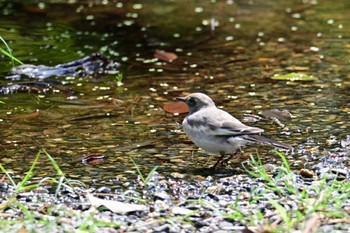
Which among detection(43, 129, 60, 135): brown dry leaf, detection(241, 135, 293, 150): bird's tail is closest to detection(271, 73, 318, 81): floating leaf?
detection(43, 129, 60, 135): brown dry leaf

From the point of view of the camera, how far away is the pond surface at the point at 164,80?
21.1 ft

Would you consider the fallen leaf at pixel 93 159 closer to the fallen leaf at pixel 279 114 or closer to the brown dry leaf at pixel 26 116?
the brown dry leaf at pixel 26 116

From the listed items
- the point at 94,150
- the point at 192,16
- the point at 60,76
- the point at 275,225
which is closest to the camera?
the point at 275,225

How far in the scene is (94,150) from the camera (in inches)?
257

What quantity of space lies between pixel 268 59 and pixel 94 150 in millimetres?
3631

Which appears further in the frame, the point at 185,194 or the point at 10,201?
the point at 185,194

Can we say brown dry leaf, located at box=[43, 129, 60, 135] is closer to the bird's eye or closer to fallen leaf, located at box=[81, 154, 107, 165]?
fallen leaf, located at box=[81, 154, 107, 165]

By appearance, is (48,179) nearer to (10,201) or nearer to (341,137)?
(10,201)

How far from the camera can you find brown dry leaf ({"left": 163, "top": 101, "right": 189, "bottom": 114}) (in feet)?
25.2

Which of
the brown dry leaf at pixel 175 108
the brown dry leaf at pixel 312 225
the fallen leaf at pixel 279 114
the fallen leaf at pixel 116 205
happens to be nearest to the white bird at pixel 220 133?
the fallen leaf at pixel 116 205

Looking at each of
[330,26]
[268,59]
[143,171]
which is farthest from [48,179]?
[330,26]

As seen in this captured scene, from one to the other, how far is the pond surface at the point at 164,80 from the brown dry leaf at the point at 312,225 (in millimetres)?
1470

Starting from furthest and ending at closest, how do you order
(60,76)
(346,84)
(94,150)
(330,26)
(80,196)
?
1. (330,26)
2. (60,76)
3. (346,84)
4. (94,150)
5. (80,196)

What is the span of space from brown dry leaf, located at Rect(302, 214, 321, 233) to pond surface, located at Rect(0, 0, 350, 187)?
4.82 feet
